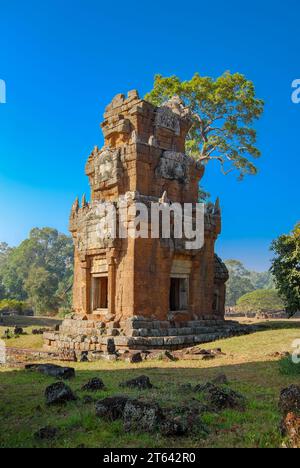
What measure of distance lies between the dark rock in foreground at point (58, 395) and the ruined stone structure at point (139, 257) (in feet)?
20.8

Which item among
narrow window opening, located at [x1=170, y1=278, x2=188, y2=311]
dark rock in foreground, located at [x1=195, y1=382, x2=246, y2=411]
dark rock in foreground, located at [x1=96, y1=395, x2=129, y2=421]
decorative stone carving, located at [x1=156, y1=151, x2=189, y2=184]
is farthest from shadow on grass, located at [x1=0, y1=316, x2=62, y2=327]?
dark rock in foreground, located at [x1=96, y1=395, x2=129, y2=421]

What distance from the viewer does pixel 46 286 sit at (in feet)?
155

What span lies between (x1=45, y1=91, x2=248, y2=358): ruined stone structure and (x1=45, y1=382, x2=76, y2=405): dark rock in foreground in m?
6.34

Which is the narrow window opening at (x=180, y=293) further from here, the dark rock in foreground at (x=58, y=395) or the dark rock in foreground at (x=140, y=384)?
the dark rock in foreground at (x=58, y=395)

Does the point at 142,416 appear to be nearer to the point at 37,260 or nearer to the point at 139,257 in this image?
the point at 139,257

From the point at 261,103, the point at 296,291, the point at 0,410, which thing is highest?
the point at 261,103

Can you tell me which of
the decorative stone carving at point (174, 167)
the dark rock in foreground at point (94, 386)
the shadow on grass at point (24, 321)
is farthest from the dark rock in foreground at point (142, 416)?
the shadow on grass at point (24, 321)

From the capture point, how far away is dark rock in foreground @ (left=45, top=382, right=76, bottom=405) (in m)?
A: 6.47

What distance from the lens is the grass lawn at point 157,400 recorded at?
15.9ft

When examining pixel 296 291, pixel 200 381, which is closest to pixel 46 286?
pixel 296 291

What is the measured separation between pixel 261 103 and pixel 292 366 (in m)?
20.5

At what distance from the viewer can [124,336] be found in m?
13.3

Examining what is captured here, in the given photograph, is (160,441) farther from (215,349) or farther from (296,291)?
(296,291)

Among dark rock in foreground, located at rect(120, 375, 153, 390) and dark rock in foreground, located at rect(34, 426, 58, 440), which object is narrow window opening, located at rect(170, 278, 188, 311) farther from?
dark rock in foreground, located at rect(34, 426, 58, 440)
